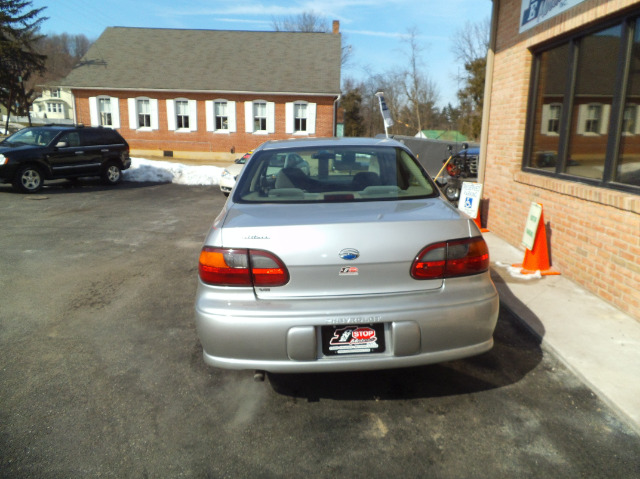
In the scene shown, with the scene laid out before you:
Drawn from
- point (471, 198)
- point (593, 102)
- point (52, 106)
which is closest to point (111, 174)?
point (471, 198)

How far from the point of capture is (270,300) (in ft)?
9.32

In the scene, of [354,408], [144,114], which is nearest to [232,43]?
[144,114]

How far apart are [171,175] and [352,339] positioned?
16.1 meters

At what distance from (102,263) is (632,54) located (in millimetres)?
6378

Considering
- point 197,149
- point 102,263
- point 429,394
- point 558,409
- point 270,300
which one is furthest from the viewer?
point 197,149

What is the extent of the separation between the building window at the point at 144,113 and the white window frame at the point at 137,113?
0.08 metres

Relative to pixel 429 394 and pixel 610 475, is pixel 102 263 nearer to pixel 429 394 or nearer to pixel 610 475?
pixel 429 394

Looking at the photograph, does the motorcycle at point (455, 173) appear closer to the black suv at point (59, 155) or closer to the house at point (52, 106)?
the black suv at point (59, 155)

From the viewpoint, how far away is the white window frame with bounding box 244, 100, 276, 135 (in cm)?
2927

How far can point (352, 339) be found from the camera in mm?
Answer: 2844

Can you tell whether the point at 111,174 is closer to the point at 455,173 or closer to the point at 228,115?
the point at 455,173

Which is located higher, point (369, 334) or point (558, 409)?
point (369, 334)

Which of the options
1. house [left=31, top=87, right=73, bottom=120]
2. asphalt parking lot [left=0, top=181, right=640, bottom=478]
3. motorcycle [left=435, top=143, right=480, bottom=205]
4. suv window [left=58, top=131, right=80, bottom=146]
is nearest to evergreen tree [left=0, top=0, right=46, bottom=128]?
suv window [left=58, top=131, right=80, bottom=146]

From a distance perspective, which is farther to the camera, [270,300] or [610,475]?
[270,300]
